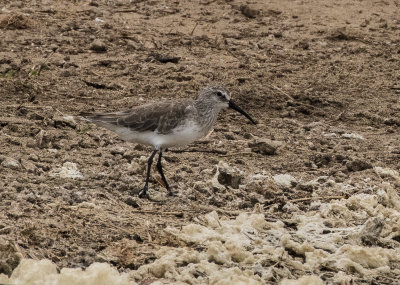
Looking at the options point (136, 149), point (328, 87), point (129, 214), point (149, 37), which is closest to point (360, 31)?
point (328, 87)

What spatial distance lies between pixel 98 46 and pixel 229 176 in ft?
14.3

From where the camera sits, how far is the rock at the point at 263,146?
9.86 m

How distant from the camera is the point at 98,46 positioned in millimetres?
12398

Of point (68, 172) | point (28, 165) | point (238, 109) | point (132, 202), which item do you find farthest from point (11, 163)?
point (238, 109)

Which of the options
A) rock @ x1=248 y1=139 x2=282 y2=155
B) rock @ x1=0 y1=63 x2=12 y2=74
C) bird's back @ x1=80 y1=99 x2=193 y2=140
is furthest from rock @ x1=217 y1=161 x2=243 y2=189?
rock @ x1=0 y1=63 x2=12 y2=74

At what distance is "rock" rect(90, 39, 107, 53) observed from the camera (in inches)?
489

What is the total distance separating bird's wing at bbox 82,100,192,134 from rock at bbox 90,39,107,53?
3.41m

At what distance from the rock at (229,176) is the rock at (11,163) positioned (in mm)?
1885

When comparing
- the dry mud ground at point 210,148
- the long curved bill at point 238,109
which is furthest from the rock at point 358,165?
the long curved bill at point 238,109

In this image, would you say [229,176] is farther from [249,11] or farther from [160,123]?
[249,11]

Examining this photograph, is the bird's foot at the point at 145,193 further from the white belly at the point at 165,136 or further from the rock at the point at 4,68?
the rock at the point at 4,68

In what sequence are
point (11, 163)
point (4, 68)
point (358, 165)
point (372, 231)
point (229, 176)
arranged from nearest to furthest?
point (372, 231), point (11, 163), point (229, 176), point (358, 165), point (4, 68)

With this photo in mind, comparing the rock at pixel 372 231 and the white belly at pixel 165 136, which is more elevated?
the rock at pixel 372 231

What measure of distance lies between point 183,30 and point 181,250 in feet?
22.8
